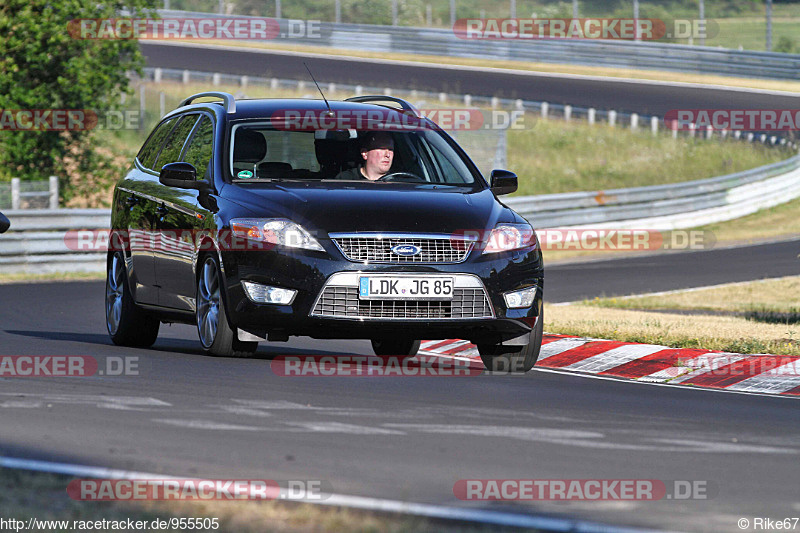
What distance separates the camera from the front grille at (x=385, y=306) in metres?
9.56

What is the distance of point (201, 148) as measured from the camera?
36.4 feet

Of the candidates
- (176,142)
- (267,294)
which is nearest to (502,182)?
(267,294)

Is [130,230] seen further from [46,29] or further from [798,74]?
[798,74]

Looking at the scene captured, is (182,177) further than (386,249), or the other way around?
(182,177)

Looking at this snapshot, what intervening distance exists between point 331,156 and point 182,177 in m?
1.07

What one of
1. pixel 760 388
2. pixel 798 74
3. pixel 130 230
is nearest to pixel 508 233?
pixel 760 388

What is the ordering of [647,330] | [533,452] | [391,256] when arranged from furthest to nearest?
[647,330] → [391,256] → [533,452]

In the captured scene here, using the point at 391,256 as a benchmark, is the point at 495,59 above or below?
below

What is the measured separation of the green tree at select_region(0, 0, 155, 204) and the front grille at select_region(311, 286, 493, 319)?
19.6 metres

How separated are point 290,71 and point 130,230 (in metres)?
39.3

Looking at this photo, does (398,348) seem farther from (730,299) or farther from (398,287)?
(730,299)

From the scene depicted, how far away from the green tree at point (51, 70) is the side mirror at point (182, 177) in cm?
1826

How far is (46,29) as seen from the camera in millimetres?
28062

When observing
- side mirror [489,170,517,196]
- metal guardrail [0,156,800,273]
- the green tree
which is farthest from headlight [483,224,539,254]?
the green tree
